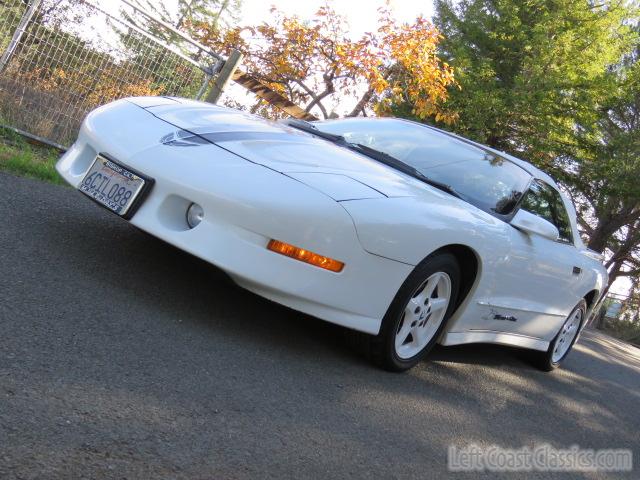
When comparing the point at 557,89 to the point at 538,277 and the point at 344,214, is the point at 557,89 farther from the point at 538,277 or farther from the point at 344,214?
the point at 344,214

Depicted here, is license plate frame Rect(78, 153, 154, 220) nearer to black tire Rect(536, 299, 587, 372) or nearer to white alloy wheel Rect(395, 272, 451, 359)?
white alloy wheel Rect(395, 272, 451, 359)

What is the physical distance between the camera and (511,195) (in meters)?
4.70

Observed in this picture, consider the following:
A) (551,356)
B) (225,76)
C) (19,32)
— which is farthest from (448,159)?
(19,32)

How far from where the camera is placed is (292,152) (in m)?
3.81

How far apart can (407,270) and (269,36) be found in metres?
9.70

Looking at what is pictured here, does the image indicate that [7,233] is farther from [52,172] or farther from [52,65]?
[52,65]

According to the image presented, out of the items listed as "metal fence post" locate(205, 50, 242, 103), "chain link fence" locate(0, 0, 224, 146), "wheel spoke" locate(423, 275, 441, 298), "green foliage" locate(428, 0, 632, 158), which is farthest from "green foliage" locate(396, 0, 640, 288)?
"wheel spoke" locate(423, 275, 441, 298)

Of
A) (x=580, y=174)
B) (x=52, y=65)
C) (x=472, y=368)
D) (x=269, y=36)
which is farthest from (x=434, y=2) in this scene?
(x=472, y=368)

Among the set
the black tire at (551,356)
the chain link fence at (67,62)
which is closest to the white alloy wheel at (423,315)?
the black tire at (551,356)

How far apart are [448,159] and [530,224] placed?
72 centimetres

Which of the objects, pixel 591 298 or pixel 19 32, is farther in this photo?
pixel 19 32

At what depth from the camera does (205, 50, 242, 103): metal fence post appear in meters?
7.79

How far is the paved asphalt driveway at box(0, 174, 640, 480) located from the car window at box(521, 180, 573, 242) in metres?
1.15

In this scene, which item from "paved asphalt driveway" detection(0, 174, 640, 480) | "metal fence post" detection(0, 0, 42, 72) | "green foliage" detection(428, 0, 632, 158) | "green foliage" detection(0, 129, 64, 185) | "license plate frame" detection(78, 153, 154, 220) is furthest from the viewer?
"green foliage" detection(428, 0, 632, 158)
